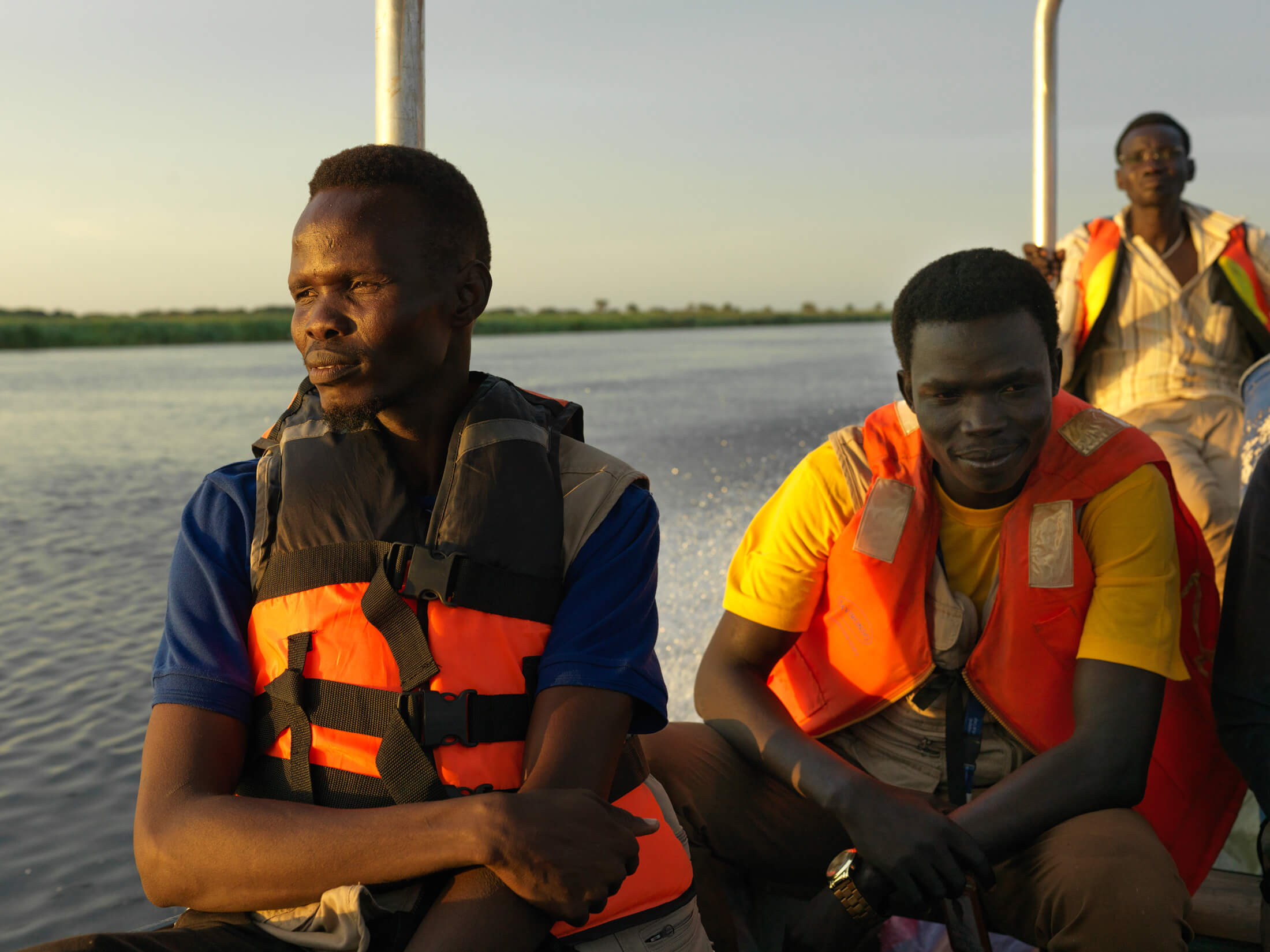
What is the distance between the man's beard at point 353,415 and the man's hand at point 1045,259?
3.05 m

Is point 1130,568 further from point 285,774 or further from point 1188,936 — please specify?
point 285,774

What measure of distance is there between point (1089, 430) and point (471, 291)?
1236 mm

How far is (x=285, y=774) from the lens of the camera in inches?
61.6

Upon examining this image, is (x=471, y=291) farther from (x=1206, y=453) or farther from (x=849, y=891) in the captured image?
(x=1206, y=453)

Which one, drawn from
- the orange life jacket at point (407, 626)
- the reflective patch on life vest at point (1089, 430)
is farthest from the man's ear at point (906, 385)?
the orange life jacket at point (407, 626)

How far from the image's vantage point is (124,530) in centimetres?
876

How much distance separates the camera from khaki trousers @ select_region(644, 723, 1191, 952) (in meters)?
1.72

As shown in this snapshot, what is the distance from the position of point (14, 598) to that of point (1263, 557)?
6.95m

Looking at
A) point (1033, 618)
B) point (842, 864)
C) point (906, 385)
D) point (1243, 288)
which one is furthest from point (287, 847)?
point (1243, 288)

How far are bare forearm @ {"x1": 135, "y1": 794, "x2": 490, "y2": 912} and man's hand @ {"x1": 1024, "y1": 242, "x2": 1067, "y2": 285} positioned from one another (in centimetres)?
336

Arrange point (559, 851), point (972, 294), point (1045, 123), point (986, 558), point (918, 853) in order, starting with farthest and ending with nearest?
point (1045, 123) < point (986, 558) < point (972, 294) < point (918, 853) < point (559, 851)

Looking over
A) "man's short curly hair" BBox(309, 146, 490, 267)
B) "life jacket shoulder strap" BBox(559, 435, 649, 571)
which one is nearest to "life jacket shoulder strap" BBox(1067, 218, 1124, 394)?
"life jacket shoulder strap" BBox(559, 435, 649, 571)

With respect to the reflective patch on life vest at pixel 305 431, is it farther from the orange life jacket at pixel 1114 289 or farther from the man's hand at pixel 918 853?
the orange life jacket at pixel 1114 289

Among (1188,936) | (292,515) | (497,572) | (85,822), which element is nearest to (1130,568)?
(1188,936)
